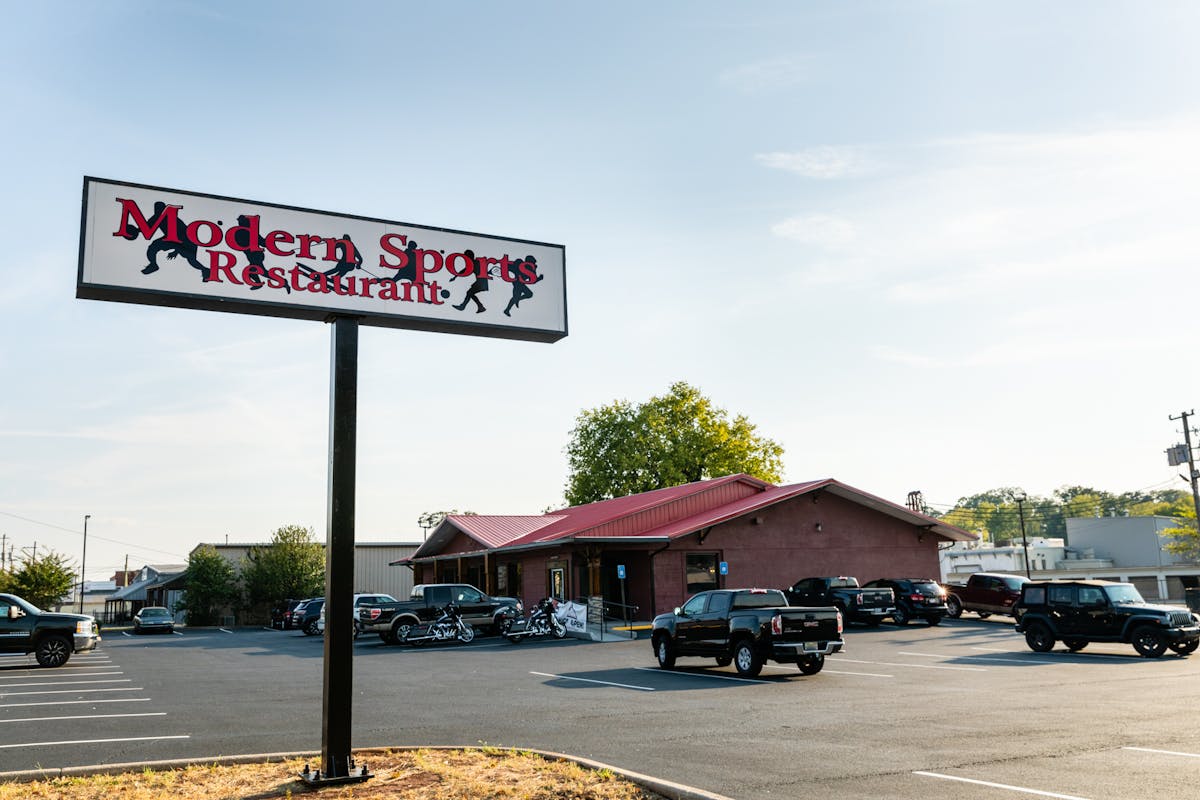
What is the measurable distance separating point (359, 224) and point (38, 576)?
5489cm

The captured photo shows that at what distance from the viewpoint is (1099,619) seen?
2316 cm

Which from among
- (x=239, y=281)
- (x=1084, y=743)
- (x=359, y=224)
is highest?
(x=359, y=224)

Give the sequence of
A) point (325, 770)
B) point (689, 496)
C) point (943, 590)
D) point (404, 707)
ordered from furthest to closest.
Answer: point (689, 496), point (943, 590), point (404, 707), point (325, 770)

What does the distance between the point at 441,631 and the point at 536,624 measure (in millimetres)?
3124

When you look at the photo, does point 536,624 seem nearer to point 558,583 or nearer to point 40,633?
point 558,583

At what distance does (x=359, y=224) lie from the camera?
10406mm

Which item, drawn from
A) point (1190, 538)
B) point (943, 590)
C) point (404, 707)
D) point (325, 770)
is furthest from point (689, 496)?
point (1190, 538)

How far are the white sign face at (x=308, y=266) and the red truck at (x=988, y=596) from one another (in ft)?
93.3

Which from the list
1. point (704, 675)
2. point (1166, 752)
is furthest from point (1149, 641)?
point (1166, 752)

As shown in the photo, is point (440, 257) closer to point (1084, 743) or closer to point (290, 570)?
point (1084, 743)

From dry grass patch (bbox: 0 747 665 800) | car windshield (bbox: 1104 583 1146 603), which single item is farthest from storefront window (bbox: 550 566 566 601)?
dry grass patch (bbox: 0 747 665 800)

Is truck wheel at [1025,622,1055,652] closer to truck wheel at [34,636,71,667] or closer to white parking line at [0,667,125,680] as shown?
white parking line at [0,667,125,680]

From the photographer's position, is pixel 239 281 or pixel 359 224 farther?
pixel 359 224

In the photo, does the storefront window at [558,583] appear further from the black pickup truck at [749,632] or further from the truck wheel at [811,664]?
the truck wheel at [811,664]
